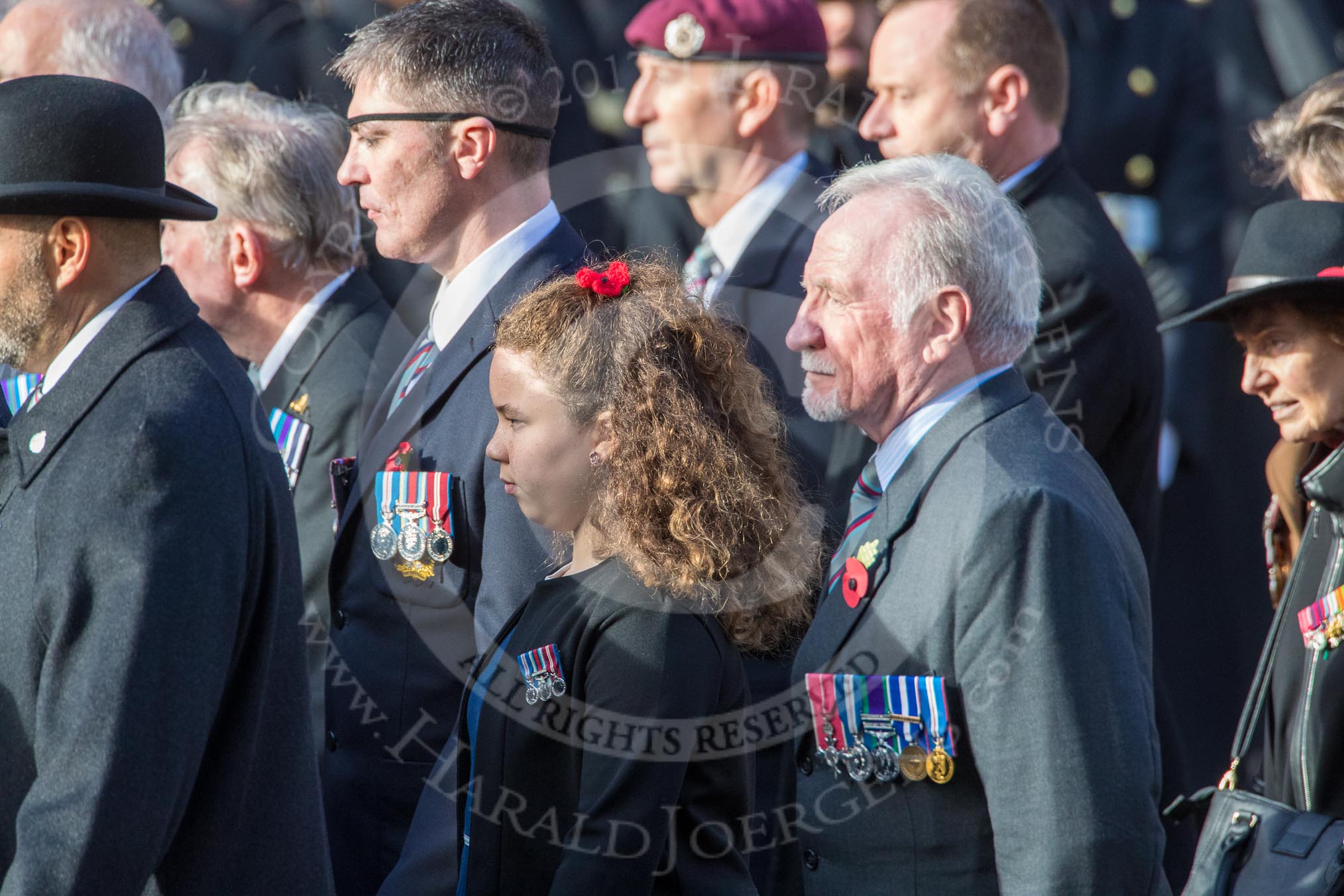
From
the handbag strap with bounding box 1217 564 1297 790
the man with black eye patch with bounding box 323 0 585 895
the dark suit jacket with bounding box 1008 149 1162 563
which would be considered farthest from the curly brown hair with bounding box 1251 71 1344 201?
the man with black eye patch with bounding box 323 0 585 895

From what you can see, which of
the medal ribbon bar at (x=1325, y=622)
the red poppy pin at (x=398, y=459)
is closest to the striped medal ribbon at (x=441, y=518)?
the red poppy pin at (x=398, y=459)

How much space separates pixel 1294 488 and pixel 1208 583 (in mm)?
1661

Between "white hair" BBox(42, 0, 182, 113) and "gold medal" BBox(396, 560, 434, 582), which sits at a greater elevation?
"white hair" BBox(42, 0, 182, 113)

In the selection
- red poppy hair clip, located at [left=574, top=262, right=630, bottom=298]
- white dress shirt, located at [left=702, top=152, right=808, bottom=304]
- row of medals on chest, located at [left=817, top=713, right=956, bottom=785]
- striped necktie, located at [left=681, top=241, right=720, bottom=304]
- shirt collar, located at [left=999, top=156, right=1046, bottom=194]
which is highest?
red poppy hair clip, located at [left=574, top=262, right=630, bottom=298]

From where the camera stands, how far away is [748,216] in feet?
13.5

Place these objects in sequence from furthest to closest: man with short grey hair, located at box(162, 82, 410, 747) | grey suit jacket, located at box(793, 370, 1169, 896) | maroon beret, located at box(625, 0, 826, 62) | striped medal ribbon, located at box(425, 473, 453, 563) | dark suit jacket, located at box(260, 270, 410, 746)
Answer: maroon beret, located at box(625, 0, 826, 62)
man with short grey hair, located at box(162, 82, 410, 747)
dark suit jacket, located at box(260, 270, 410, 746)
striped medal ribbon, located at box(425, 473, 453, 563)
grey suit jacket, located at box(793, 370, 1169, 896)

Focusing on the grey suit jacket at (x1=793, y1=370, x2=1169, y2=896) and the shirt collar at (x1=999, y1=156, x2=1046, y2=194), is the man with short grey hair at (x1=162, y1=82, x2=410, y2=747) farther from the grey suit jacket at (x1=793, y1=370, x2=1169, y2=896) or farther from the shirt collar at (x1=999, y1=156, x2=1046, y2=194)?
the grey suit jacket at (x1=793, y1=370, x2=1169, y2=896)

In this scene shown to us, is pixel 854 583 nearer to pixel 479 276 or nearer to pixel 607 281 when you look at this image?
pixel 607 281

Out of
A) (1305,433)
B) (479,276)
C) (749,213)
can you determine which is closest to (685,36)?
(749,213)

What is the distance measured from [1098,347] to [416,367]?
5.09 feet

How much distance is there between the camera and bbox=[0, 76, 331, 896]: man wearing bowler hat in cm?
222

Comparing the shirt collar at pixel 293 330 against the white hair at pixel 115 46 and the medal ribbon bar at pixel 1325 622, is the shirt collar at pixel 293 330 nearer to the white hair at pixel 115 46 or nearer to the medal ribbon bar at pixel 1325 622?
the white hair at pixel 115 46

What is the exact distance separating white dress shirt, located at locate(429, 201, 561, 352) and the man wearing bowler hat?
0.77 m

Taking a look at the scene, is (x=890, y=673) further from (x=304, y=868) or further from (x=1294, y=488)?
(x=1294, y=488)
